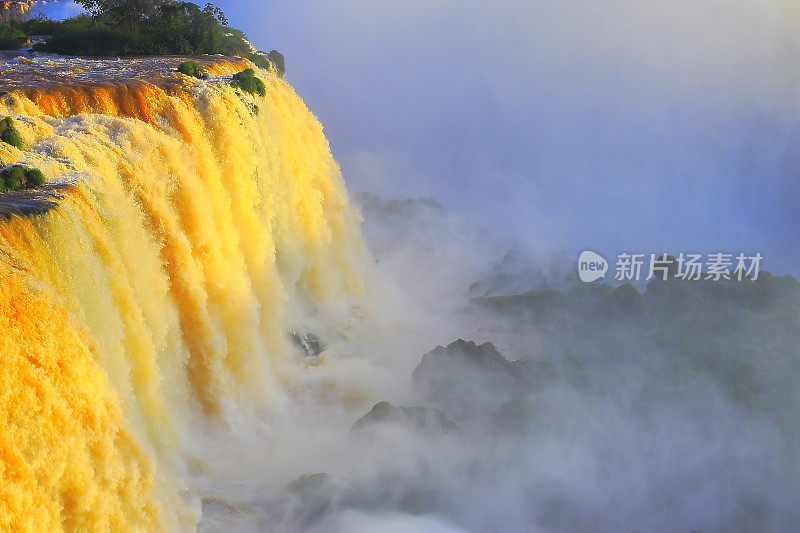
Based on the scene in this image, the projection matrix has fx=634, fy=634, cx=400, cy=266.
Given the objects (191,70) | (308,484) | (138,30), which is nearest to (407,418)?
(308,484)

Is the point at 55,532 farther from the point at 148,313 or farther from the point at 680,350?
the point at 680,350

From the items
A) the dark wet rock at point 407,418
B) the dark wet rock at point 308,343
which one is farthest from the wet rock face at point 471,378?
the dark wet rock at point 308,343

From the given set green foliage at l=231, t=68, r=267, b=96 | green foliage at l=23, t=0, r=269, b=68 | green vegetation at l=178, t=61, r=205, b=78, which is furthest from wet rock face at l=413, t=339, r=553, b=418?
green foliage at l=23, t=0, r=269, b=68

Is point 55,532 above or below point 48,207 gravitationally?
below

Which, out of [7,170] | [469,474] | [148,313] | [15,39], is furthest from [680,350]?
[15,39]

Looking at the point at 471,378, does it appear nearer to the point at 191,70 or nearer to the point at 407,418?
the point at 407,418

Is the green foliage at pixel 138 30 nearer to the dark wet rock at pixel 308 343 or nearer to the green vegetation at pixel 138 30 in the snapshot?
the green vegetation at pixel 138 30

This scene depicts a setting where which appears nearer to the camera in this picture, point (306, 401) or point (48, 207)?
point (48, 207)
